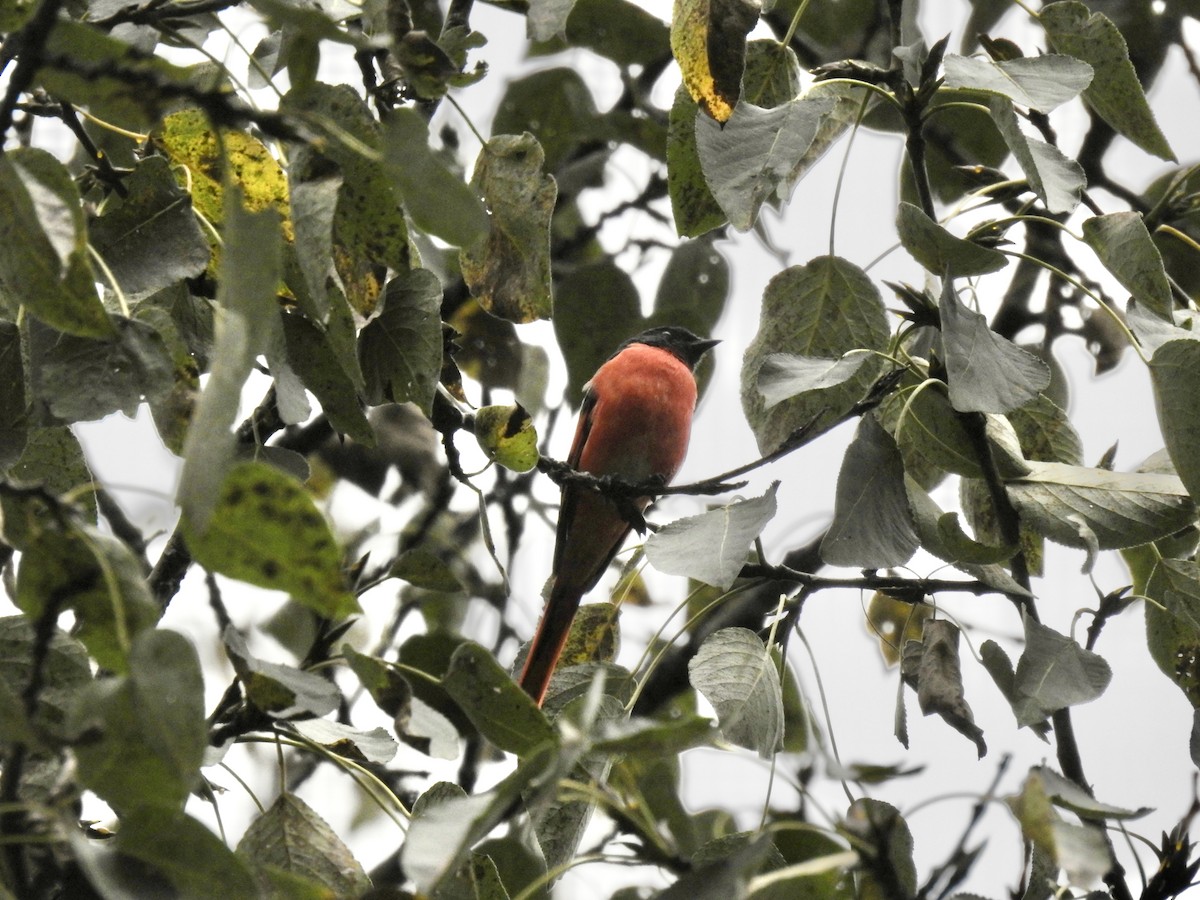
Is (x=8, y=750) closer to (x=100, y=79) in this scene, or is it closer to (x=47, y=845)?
(x=47, y=845)

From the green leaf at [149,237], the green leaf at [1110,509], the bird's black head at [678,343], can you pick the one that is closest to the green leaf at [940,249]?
the green leaf at [1110,509]

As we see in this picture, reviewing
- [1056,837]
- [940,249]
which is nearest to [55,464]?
[940,249]

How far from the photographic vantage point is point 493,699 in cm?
141

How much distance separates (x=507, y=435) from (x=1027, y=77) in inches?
37.7

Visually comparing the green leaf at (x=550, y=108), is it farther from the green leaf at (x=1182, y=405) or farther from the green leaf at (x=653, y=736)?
the green leaf at (x=653, y=736)

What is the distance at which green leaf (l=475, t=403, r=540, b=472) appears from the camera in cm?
200

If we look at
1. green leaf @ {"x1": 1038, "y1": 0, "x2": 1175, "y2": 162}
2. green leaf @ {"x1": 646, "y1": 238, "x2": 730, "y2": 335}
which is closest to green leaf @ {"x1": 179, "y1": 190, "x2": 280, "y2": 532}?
green leaf @ {"x1": 1038, "y1": 0, "x2": 1175, "y2": 162}

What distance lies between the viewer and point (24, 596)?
120cm

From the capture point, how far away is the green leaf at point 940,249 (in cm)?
169

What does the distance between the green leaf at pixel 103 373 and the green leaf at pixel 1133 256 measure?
1354 mm

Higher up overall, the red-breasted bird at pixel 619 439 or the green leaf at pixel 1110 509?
the red-breasted bird at pixel 619 439

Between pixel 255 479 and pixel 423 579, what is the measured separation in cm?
91

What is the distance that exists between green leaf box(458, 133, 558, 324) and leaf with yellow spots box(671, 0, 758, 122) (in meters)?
0.26

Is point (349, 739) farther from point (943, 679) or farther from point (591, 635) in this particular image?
point (943, 679)
